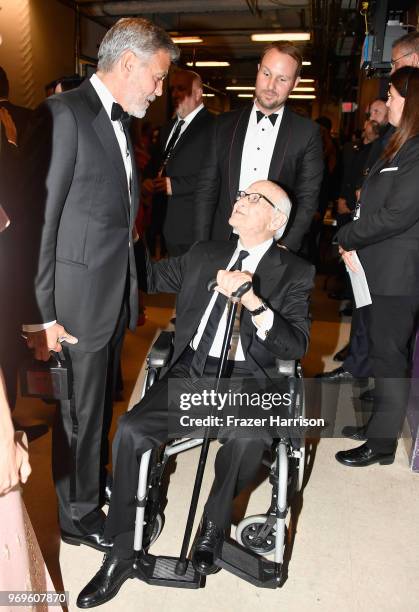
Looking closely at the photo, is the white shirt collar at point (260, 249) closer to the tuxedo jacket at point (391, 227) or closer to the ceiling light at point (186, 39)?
the tuxedo jacket at point (391, 227)

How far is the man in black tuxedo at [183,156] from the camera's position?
3719 millimetres

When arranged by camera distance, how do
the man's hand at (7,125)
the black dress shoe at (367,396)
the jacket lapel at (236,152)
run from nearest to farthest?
1. the man's hand at (7,125)
2. the jacket lapel at (236,152)
3. the black dress shoe at (367,396)

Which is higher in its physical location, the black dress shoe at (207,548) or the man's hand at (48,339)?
the man's hand at (48,339)

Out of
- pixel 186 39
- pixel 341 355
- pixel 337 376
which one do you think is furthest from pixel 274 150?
pixel 186 39

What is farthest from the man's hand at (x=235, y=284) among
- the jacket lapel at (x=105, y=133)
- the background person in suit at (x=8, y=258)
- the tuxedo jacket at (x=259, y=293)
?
the background person in suit at (x=8, y=258)

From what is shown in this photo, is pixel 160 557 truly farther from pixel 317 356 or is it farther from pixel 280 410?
pixel 317 356

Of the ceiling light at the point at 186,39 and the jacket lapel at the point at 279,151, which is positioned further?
the ceiling light at the point at 186,39

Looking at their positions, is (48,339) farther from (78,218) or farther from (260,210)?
(260,210)

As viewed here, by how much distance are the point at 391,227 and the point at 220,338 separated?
96 centimetres

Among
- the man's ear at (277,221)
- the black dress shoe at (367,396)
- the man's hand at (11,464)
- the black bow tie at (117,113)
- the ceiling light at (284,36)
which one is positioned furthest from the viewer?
the ceiling light at (284,36)

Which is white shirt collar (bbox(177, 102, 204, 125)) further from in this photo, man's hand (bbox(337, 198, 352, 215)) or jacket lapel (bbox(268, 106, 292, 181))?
man's hand (bbox(337, 198, 352, 215))

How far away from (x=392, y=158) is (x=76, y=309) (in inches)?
62.2

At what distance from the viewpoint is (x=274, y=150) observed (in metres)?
2.71

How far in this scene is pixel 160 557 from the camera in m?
1.90
